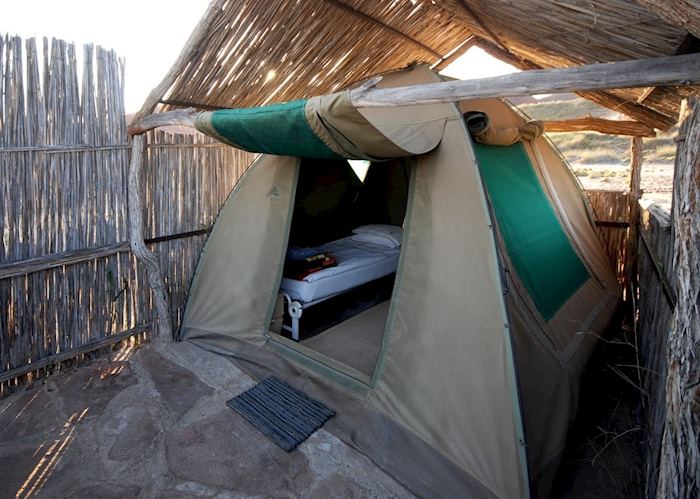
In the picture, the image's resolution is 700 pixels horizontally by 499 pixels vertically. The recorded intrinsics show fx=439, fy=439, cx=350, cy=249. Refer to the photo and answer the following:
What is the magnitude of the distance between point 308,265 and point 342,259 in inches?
15.9

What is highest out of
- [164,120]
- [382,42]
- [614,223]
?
[382,42]

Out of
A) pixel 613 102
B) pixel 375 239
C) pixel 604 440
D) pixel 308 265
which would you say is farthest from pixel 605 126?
pixel 308 265

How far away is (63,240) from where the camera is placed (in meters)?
Result: 3.36

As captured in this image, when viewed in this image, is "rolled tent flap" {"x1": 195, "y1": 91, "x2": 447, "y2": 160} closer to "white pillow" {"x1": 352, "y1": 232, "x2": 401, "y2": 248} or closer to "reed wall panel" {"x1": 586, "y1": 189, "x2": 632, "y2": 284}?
"white pillow" {"x1": 352, "y1": 232, "x2": 401, "y2": 248}

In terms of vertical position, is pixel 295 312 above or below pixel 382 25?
below

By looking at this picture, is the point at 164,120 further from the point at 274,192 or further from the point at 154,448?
the point at 154,448

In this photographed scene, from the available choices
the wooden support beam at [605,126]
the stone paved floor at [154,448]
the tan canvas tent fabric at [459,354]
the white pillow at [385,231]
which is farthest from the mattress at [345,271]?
the wooden support beam at [605,126]

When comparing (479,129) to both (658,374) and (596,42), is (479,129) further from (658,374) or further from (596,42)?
(658,374)

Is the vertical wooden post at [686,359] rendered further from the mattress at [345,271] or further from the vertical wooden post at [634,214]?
the vertical wooden post at [634,214]

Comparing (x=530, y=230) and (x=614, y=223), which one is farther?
(x=614, y=223)

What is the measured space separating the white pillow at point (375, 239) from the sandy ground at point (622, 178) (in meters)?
5.65

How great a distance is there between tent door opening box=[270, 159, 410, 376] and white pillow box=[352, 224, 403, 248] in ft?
0.04

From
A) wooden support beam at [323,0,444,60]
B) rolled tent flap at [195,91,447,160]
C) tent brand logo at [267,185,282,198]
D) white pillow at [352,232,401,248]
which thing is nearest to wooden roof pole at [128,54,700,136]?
rolled tent flap at [195,91,447,160]

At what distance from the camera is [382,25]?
3.97 meters
